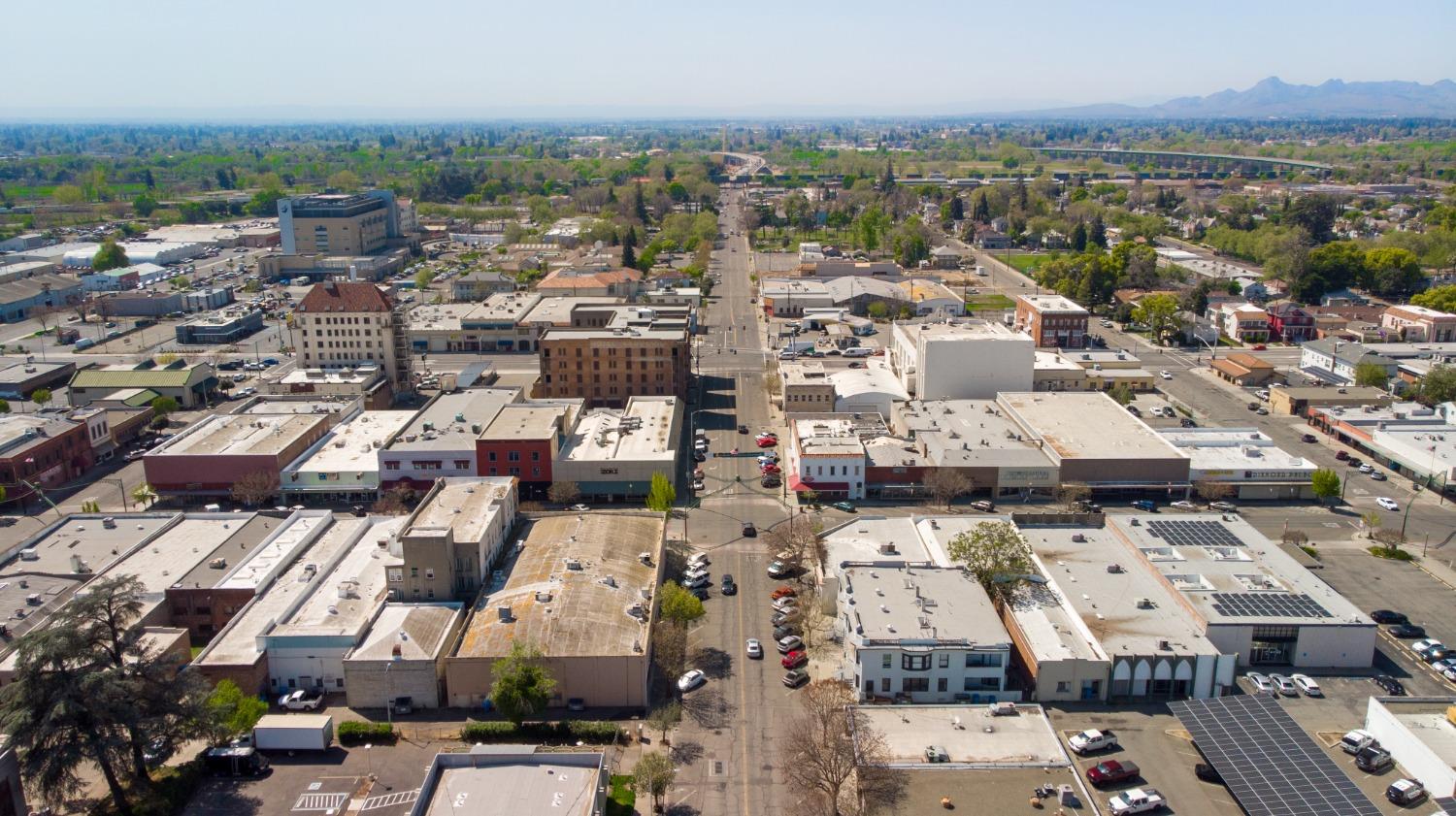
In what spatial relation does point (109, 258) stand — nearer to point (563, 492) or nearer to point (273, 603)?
point (563, 492)

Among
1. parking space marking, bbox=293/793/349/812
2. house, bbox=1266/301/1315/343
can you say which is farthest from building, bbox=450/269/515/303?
parking space marking, bbox=293/793/349/812

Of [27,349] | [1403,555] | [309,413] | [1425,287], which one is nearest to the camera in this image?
[1403,555]

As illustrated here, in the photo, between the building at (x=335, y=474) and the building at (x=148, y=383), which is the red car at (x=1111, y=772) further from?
the building at (x=148, y=383)

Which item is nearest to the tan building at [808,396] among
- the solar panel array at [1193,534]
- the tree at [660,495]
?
the tree at [660,495]

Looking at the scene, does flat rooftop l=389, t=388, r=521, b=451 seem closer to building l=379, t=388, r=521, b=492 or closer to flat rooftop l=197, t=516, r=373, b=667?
building l=379, t=388, r=521, b=492

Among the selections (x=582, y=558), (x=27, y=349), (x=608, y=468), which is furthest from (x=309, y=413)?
(x=27, y=349)

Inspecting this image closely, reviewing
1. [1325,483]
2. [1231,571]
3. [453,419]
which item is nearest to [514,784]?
[1231,571]

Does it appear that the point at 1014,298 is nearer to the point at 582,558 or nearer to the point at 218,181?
the point at 582,558
